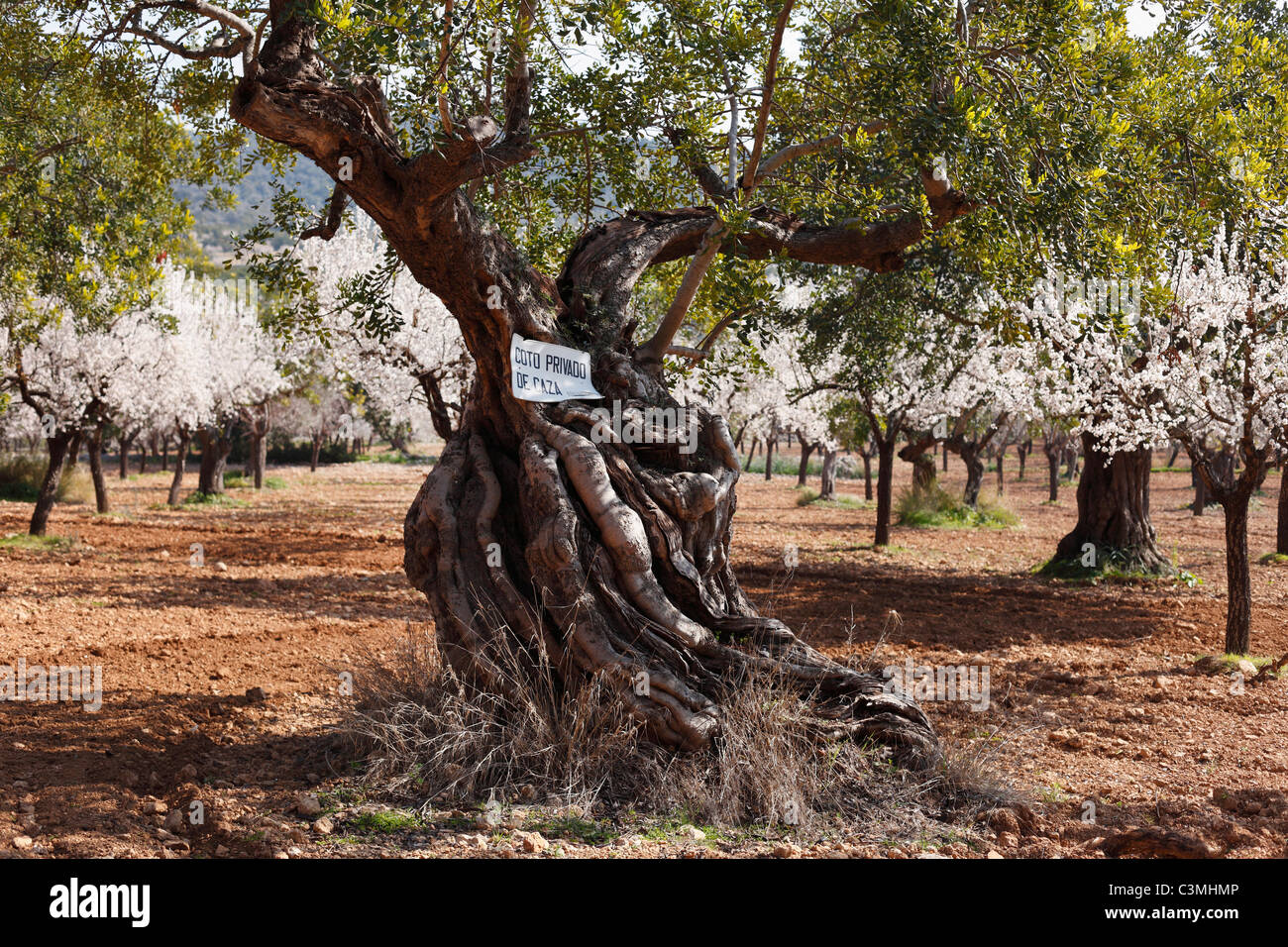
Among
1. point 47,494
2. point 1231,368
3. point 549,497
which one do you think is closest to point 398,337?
point 47,494

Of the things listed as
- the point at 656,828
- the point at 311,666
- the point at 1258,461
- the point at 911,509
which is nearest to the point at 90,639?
the point at 311,666

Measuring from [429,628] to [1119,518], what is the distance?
1064cm

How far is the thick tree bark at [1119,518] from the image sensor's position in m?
13.6

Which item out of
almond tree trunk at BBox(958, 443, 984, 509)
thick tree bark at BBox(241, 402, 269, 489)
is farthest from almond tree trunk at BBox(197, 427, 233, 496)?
almond tree trunk at BBox(958, 443, 984, 509)

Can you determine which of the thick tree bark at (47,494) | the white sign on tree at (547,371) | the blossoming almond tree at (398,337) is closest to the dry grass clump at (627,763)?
the white sign on tree at (547,371)

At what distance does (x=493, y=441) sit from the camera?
236 inches

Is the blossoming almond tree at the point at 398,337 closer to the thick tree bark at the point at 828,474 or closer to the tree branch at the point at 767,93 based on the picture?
the tree branch at the point at 767,93

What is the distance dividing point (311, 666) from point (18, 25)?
16.4 ft

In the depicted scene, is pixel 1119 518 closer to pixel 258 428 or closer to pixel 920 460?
pixel 920 460

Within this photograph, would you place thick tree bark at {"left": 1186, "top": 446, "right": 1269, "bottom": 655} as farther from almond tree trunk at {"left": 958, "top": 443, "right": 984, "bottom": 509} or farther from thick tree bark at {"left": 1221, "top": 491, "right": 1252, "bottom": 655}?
almond tree trunk at {"left": 958, "top": 443, "right": 984, "bottom": 509}

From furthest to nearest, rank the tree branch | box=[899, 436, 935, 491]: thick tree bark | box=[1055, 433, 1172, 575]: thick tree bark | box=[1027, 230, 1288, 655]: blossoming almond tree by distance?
box=[899, 436, 935, 491]: thick tree bark, box=[1055, 433, 1172, 575]: thick tree bark, box=[1027, 230, 1288, 655]: blossoming almond tree, the tree branch

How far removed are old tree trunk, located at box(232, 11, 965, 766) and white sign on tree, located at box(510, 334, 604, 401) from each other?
0.10m

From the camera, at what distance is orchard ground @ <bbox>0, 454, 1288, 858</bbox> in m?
4.23

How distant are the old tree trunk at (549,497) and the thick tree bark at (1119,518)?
32.3ft
